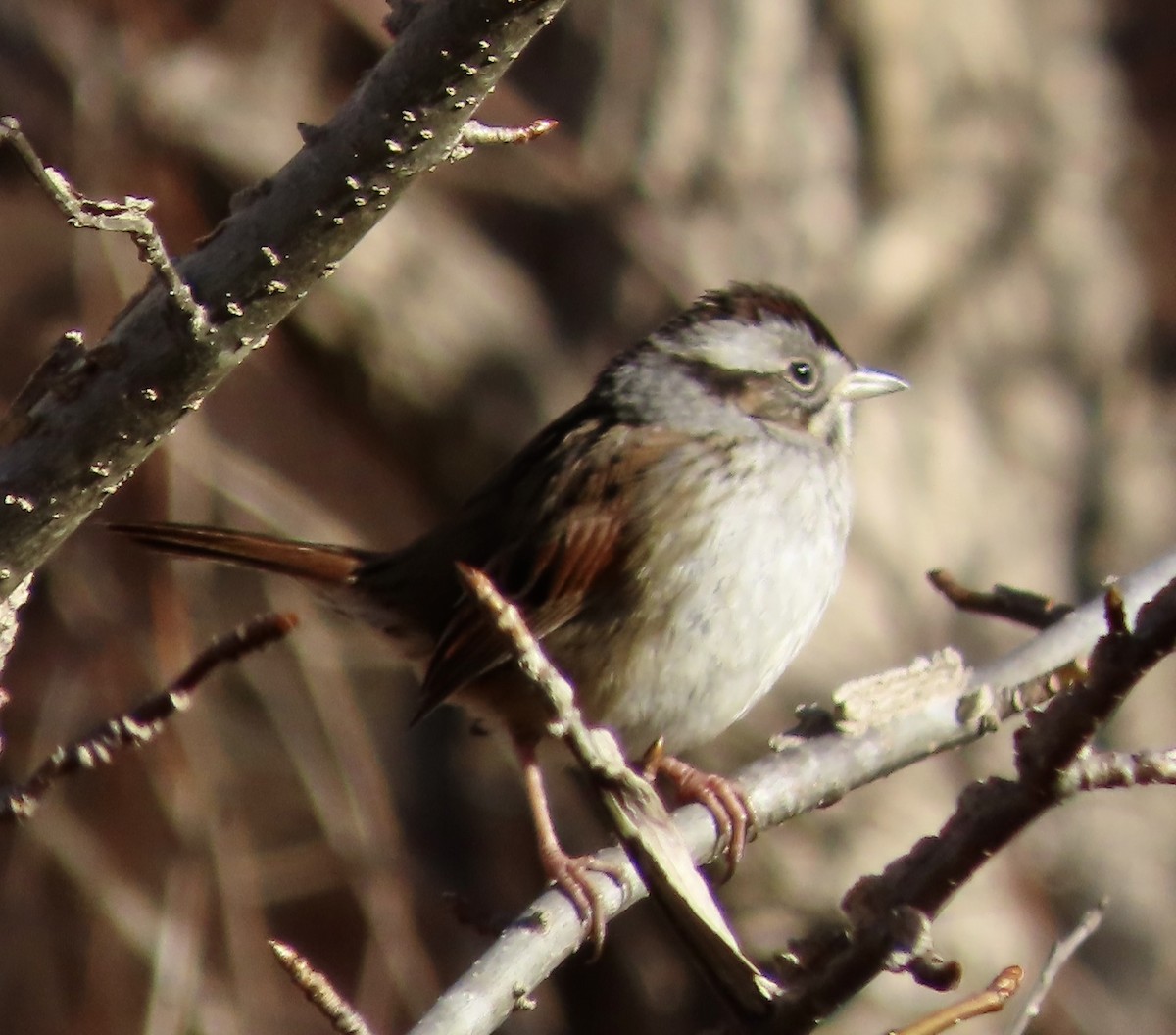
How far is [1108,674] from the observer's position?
131cm

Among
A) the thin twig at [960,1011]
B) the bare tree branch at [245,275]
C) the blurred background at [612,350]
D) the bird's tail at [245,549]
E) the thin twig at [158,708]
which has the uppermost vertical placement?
the blurred background at [612,350]

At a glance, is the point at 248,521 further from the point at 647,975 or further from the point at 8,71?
the point at 647,975

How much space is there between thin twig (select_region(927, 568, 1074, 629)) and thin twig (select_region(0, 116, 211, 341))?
128cm

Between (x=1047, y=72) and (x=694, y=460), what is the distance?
2882mm

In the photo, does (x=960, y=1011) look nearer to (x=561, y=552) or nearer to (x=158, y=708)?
(x=158, y=708)

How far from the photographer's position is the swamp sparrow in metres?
2.82

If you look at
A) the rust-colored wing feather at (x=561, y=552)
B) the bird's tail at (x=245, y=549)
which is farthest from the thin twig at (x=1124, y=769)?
the bird's tail at (x=245, y=549)

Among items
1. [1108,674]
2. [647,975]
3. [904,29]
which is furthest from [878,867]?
[1108,674]

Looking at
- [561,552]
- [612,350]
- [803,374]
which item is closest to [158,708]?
[561,552]

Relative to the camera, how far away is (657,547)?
113 inches

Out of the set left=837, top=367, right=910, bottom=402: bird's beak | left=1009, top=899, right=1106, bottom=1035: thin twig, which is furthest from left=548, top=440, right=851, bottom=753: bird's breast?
left=1009, top=899, right=1106, bottom=1035: thin twig

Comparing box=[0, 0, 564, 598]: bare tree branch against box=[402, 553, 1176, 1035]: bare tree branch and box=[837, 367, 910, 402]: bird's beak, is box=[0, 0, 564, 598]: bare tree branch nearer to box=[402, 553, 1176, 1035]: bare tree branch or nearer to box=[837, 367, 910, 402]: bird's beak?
box=[402, 553, 1176, 1035]: bare tree branch

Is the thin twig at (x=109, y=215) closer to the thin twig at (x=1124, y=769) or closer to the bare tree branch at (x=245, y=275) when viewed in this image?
the bare tree branch at (x=245, y=275)

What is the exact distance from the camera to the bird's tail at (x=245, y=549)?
3.07 m
